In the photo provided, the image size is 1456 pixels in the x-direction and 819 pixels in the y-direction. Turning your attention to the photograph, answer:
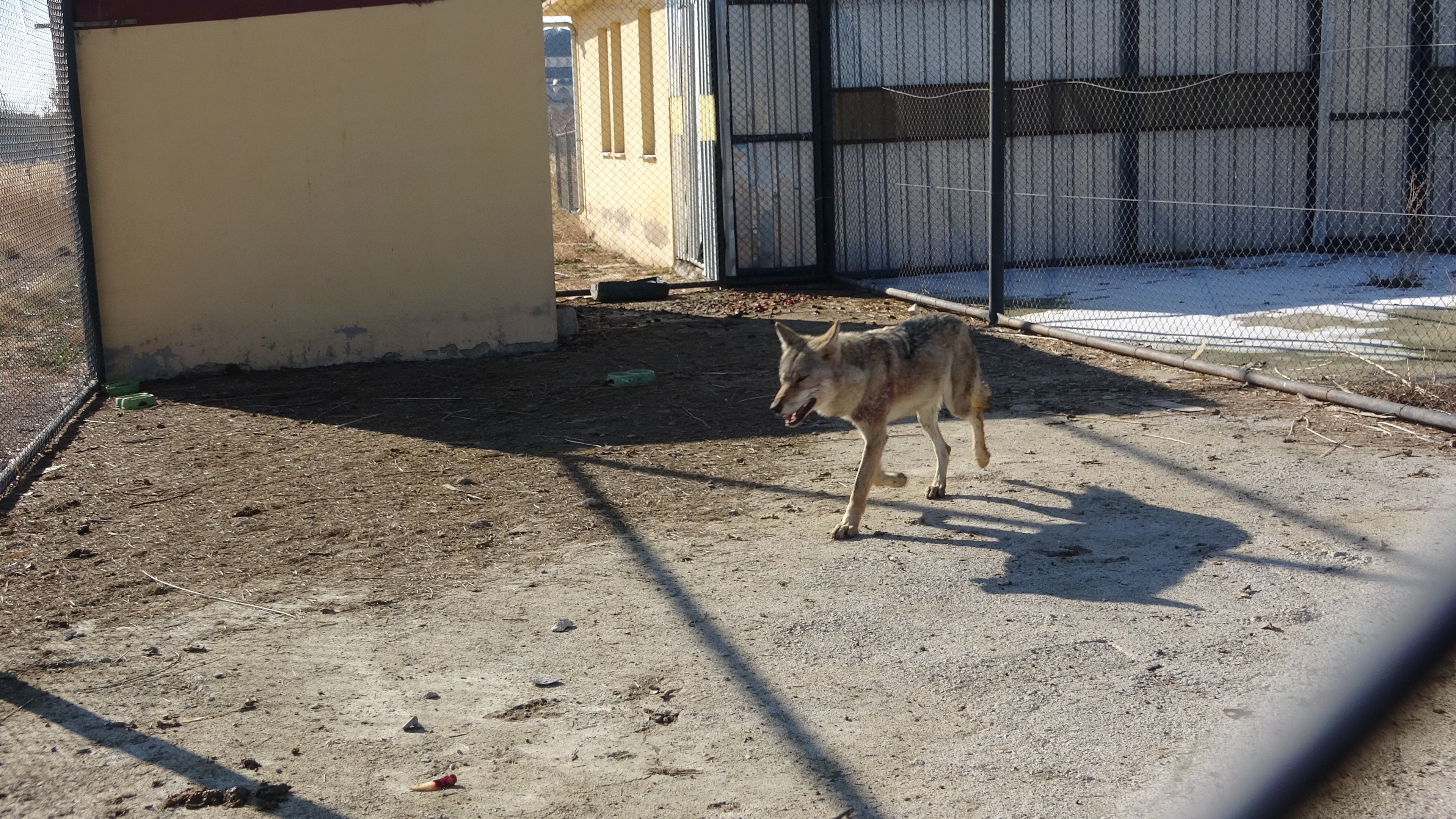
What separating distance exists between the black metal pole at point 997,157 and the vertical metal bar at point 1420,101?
19.1 ft

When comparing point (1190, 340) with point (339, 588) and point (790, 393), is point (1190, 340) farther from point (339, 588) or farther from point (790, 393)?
point (339, 588)

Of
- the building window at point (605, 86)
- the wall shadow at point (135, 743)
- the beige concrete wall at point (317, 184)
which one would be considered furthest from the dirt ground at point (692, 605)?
the building window at point (605, 86)

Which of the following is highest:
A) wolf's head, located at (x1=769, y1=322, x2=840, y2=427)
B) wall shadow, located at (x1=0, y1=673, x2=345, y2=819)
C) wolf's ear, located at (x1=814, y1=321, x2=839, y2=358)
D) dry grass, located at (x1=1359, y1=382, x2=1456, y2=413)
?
wolf's ear, located at (x1=814, y1=321, x2=839, y2=358)

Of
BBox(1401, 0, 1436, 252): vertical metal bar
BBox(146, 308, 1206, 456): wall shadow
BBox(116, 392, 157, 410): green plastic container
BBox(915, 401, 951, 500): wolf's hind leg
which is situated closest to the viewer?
BBox(915, 401, 951, 500): wolf's hind leg

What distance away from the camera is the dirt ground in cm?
355

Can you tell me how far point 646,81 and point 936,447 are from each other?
1156cm

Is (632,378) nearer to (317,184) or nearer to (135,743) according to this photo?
(317,184)

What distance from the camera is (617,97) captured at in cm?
1858

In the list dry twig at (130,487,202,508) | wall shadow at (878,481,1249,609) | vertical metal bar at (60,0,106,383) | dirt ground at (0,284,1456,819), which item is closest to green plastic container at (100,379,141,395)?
vertical metal bar at (60,0,106,383)

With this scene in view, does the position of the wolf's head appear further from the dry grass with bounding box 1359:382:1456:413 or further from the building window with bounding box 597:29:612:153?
the building window with bounding box 597:29:612:153

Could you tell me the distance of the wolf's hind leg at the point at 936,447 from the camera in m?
6.22

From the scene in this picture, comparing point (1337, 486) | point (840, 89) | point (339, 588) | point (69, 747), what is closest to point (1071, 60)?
point (840, 89)

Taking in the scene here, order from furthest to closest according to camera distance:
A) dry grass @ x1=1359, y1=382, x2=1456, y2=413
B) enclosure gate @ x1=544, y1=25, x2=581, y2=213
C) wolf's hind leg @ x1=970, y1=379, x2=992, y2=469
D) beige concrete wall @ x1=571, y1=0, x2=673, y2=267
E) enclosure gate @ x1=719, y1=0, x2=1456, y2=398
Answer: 1. enclosure gate @ x1=544, y1=25, x2=581, y2=213
2. beige concrete wall @ x1=571, y1=0, x2=673, y2=267
3. enclosure gate @ x1=719, y1=0, x2=1456, y2=398
4. dry grass @ x1=1359, y1=382, x2=1456, y2=413
5. wolf's hind leg @ x1=970, y1=379, x2=992, y2=469

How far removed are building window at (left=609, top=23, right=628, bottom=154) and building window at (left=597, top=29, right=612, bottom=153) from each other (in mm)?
83
